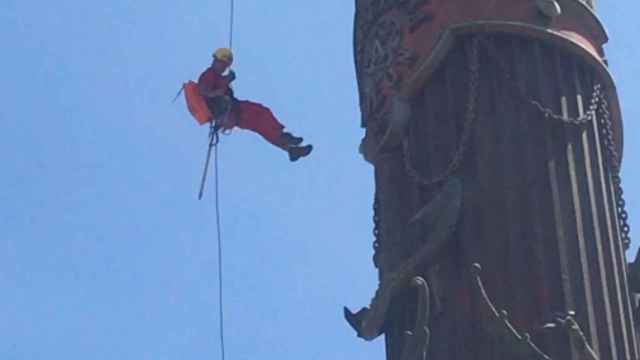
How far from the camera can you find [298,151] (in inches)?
1300

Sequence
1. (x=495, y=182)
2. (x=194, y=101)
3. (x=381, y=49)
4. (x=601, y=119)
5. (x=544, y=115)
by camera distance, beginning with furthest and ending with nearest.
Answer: (x=194, y=101)
(x=381, y=49)
(x=601, y=119)
(x=544, y=115)
(x=495, y=182)

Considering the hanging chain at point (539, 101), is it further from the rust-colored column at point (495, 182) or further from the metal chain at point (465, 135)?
the metal chain at point (465, 135)

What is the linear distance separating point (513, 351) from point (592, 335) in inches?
41.2

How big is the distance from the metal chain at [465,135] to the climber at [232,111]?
3.17 m

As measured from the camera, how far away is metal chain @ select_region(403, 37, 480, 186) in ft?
96.5

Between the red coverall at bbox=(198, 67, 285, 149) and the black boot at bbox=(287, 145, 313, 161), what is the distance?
16 centimetres

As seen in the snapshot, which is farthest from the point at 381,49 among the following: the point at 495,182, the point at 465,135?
the point at 495,182

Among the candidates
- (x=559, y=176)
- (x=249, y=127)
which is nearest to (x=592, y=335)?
(x=559, y=176)

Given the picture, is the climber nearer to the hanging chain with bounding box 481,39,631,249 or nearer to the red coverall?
the red coverall

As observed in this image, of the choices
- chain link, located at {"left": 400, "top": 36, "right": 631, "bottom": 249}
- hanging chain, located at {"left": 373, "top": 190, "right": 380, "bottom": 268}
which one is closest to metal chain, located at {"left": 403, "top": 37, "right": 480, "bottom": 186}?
chain link, located at {"left": 400, "top": 36, "right": 631, "bottom": 249}

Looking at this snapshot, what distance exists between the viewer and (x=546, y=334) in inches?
1080

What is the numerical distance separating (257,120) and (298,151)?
0.77 m

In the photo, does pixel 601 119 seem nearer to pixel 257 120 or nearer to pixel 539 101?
pixel 539 101

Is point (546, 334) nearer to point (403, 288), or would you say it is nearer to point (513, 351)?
point (513, 351)
